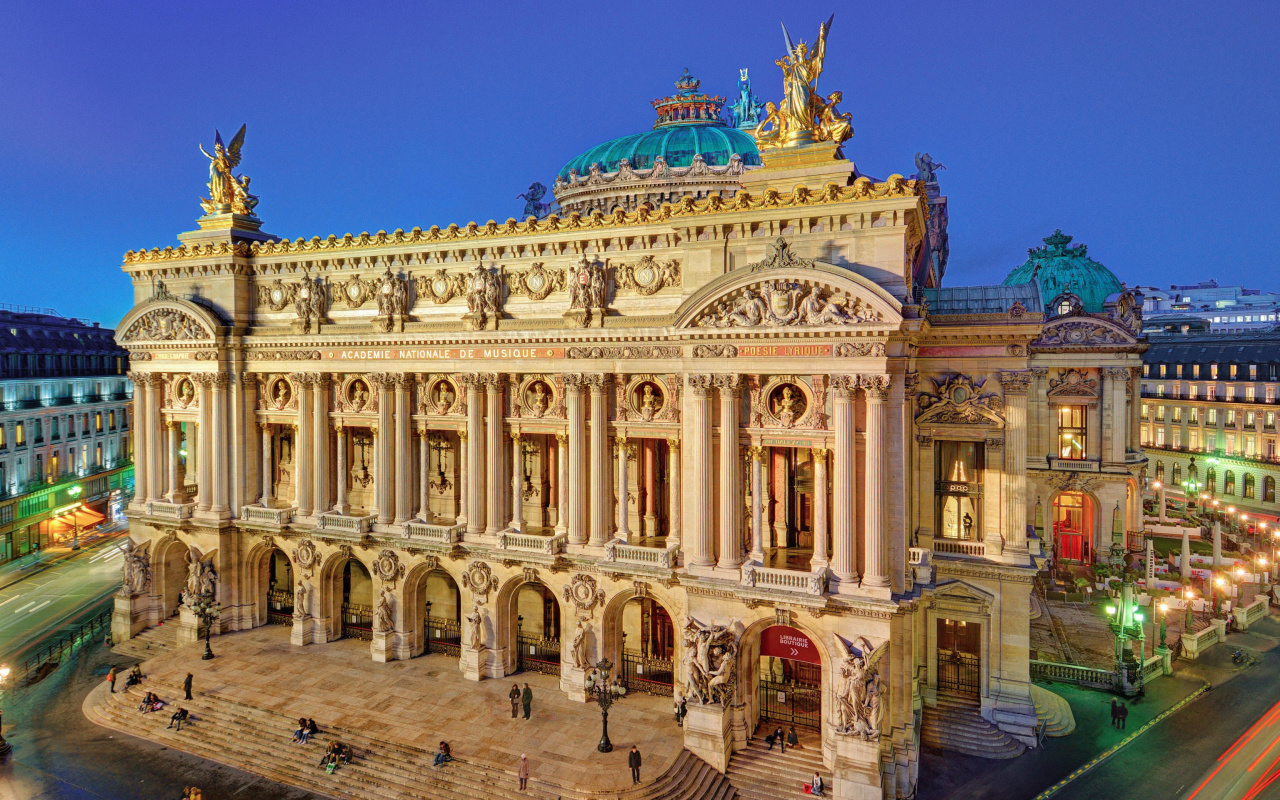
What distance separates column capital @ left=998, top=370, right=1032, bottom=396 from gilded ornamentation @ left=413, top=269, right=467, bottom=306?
24377 millimetres

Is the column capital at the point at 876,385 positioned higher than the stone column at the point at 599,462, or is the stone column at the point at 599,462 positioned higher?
the column capital at the point at 876,385

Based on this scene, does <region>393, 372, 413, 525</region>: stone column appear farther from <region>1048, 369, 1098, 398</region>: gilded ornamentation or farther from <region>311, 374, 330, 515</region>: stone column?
<region>1048, 369, 1098, 398</region>: gilded ornamentation

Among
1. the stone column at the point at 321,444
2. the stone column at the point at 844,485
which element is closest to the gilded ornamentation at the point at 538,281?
the stone column at the point at 321,444

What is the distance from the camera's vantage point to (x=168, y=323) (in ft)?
128

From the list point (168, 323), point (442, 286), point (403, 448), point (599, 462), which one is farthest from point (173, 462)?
point (599, 462)

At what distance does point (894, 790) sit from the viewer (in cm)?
2545

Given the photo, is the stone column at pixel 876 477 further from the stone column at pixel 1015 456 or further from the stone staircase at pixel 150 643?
the stone staircase at pixel 150 643

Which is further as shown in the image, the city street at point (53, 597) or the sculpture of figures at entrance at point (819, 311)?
the city street at point (53, 597)

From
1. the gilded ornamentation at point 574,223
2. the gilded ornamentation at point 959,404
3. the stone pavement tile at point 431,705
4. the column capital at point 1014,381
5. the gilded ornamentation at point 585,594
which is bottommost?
the stone pavement tile at point 431,705

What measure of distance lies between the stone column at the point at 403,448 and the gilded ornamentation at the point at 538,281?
289 inches

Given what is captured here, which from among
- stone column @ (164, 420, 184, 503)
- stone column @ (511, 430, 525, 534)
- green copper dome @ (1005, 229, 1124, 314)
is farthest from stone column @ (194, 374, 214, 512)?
green copper dome @ (1005, 229, 1124, 314)

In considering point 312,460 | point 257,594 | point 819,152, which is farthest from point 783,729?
point 257,594

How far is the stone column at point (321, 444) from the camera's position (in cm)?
3697

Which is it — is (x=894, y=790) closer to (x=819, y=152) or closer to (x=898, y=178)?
(x=898, y=178)
